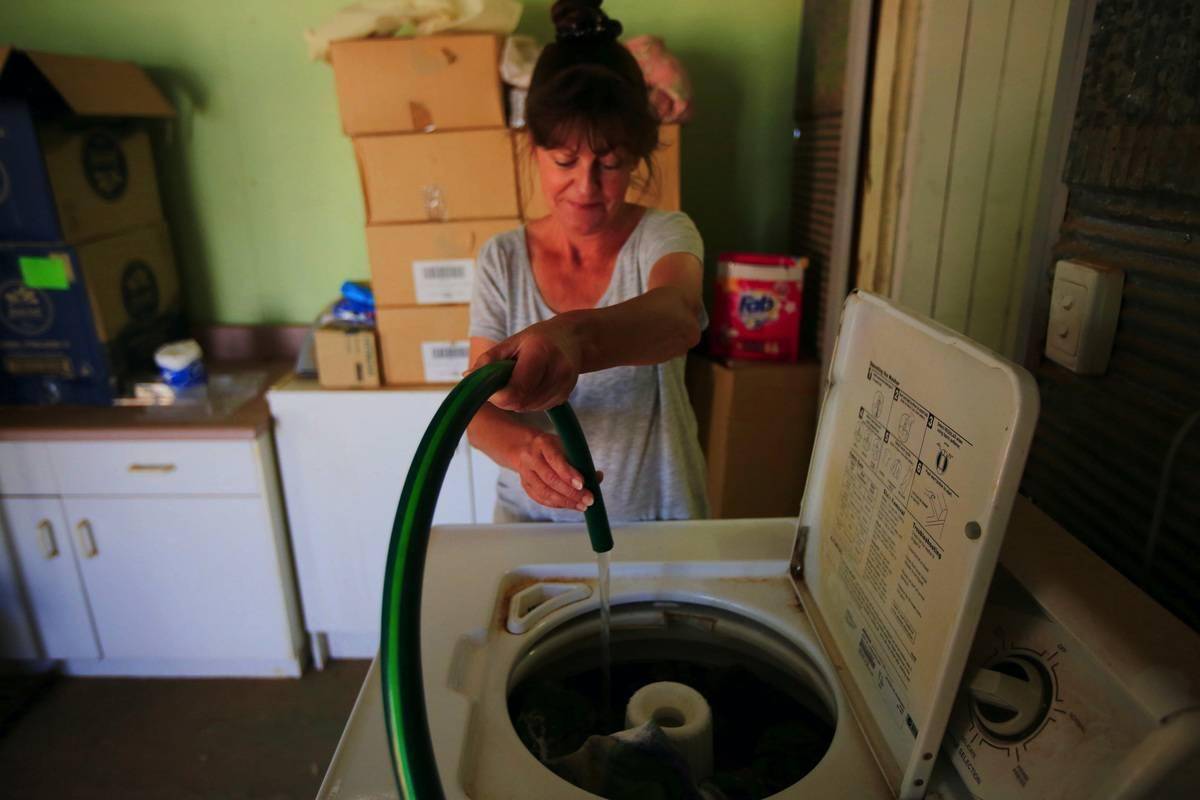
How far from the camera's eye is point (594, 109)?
3.59 feet

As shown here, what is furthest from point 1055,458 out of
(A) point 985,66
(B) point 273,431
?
(B) point 273,431

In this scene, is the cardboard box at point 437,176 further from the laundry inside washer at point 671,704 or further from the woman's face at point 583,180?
the laundry inside washer at point 671,704

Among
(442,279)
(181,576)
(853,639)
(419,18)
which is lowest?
(181,576)

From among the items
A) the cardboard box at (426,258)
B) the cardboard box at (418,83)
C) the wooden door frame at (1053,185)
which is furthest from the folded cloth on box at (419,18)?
the wooden door frame at (1053,185)

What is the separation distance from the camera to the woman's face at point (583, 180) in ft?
3.68

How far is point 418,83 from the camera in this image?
1840mm

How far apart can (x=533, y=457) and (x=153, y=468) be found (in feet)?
5.10

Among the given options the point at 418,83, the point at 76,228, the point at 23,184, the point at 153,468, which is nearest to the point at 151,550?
the point at 153,468

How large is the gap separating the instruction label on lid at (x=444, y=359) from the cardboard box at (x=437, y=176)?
13.0 inches

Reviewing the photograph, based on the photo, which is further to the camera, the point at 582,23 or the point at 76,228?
the point at 76,228

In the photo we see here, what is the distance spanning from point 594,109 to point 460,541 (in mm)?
630

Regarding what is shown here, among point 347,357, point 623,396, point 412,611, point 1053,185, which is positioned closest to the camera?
point 412,611

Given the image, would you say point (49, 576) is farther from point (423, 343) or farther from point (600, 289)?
point (600, 289)

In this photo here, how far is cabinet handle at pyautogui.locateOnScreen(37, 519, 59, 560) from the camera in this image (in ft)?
6.85
